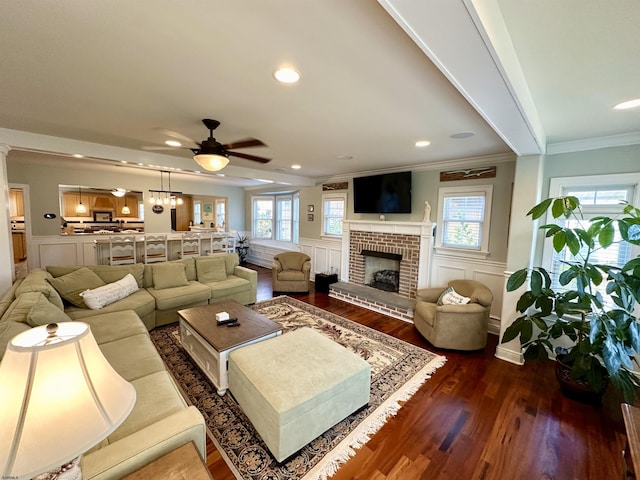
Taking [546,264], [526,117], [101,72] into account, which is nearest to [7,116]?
[101,72]

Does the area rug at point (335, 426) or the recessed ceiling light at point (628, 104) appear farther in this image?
the recessed ceiling light at point (628, 104)

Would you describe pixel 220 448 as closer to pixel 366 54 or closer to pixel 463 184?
pixel 366 54

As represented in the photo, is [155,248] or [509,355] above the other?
[155,248]

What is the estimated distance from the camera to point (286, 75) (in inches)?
65.9

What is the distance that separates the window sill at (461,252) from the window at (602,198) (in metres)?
0.83

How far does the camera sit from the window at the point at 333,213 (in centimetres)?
580

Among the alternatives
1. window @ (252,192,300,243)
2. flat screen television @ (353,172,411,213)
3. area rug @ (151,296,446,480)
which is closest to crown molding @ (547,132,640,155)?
flat screen television @ (353,172,411,213)

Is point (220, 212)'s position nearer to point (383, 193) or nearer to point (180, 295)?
point (180, 295)

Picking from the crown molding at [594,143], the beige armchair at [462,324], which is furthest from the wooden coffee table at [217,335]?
the crown molding at [594,143]

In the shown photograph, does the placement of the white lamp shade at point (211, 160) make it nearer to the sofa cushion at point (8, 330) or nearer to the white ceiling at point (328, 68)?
the white ceiling at point (328, 68)

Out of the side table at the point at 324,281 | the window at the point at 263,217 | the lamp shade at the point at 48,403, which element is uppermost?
the window at the point at 263,217

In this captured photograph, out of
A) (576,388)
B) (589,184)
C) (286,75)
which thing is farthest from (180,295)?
(589,184)

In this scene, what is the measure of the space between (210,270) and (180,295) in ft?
2.73

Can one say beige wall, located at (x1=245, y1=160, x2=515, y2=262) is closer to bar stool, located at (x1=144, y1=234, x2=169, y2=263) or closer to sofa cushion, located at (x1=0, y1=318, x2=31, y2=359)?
bar stool, located at (x1=144, y1=234, x2=169, y2=263)
